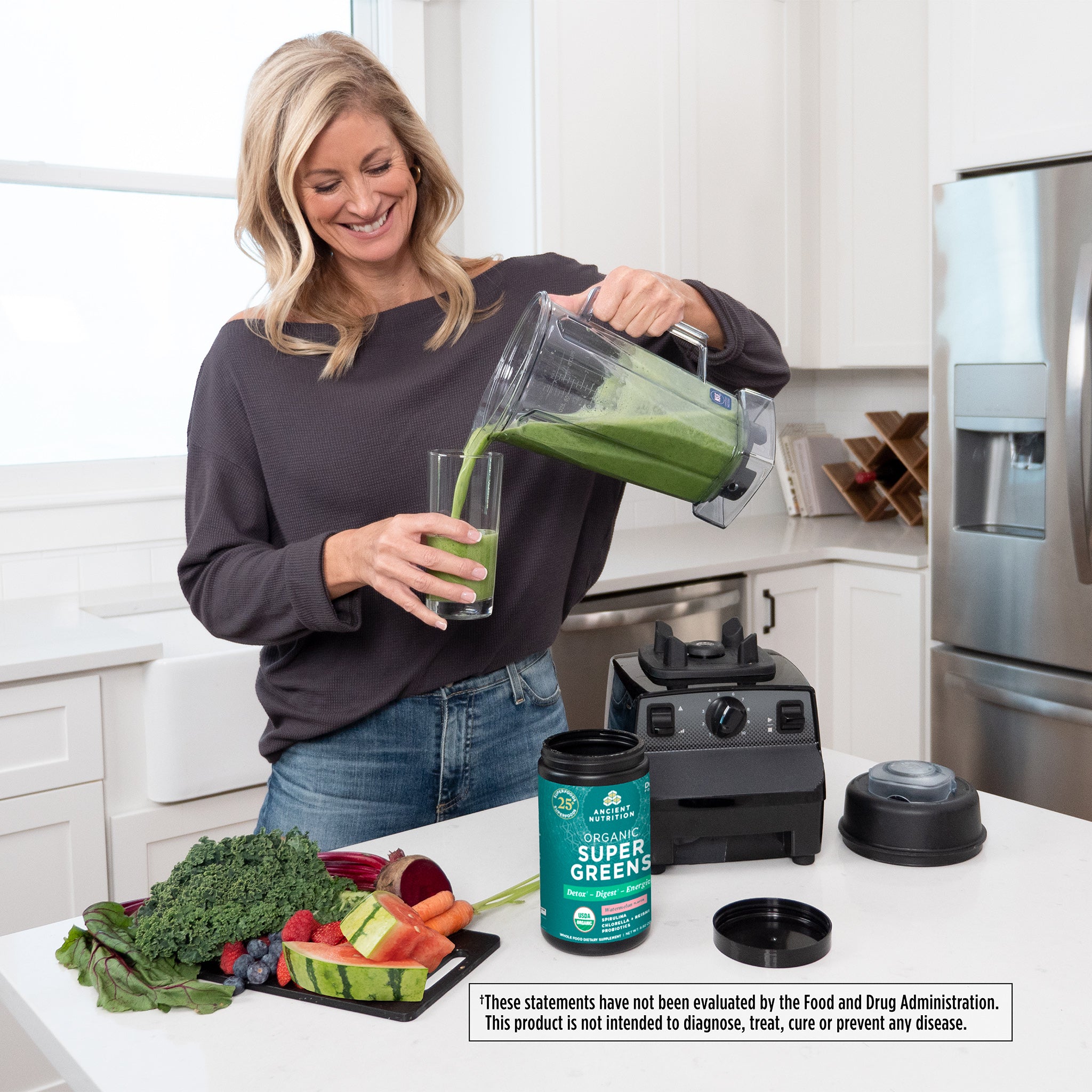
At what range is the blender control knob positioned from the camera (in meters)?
1.04

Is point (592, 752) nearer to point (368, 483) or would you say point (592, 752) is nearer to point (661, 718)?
point (661, 718)

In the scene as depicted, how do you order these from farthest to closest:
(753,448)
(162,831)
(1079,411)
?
(1079,411) → (162,831) → (753,448)

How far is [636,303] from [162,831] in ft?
4.47

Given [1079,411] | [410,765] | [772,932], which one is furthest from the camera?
[1079,411]

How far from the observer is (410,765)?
52.1 inches

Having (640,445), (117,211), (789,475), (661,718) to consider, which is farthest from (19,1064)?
(789,475)

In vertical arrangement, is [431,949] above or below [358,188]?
below

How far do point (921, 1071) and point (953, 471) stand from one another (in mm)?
2081

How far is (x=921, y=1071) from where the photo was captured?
733mm

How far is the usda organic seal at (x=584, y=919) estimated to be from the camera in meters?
0.86

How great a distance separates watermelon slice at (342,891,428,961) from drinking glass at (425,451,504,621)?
11.0 inches

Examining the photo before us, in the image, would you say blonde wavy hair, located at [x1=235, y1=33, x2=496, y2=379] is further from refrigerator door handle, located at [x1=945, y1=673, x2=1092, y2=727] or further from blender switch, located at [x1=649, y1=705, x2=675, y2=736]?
refrigerator door handle, located at [x1=945, y1=673, x2=1092, y2=727]

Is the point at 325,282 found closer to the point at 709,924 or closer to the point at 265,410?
the point at 265,410

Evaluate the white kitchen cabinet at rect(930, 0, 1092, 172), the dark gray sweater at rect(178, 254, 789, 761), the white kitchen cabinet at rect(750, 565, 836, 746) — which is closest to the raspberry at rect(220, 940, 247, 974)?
the dark gray sweater at rect(178, 254, 789, 761)
